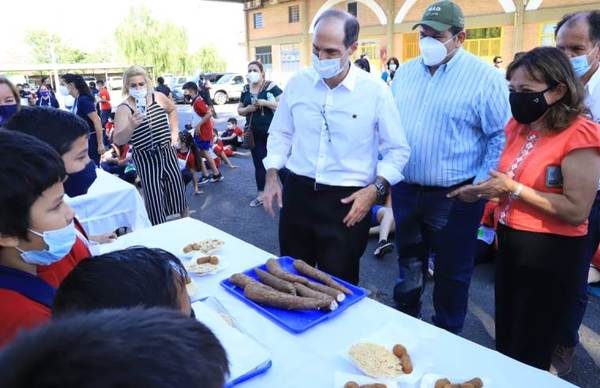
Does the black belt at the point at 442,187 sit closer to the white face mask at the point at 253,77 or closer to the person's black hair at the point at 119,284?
the person's black hair at the point at 119,284

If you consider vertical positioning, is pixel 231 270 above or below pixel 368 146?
below

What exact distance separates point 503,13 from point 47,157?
18.9 metres

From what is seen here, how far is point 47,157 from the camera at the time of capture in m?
1.25

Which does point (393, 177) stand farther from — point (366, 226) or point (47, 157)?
point (47, 157)

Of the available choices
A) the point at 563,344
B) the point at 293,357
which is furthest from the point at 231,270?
the point at 563,344

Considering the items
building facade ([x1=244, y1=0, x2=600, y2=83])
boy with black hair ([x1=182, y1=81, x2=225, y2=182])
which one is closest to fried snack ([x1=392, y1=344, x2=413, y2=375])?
boy with black hair ([x1=182, y1=81, x2=225, y2=182])

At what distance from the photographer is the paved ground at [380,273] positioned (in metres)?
2.68

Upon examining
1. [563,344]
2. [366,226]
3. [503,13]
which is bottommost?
[563,344]

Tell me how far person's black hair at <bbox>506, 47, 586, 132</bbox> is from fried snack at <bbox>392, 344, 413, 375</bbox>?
3.84 ft

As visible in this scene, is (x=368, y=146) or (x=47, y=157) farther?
(x=368, y=146)

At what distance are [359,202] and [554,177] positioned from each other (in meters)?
0.84

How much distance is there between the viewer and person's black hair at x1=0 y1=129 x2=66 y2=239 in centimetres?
117

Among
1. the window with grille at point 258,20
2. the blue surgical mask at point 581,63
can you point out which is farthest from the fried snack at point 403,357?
the window with grille at point 258,20

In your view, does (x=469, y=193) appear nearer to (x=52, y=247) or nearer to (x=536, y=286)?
(x=536, y=286)
